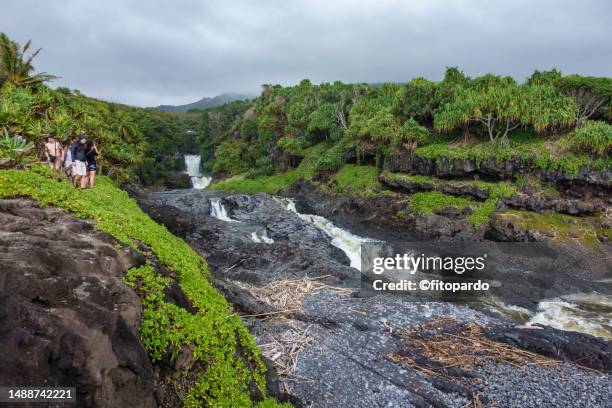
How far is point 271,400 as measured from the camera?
620 centimetres

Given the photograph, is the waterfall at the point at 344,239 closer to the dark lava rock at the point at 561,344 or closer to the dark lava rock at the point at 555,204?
the dark lava rock at the point at 561,344

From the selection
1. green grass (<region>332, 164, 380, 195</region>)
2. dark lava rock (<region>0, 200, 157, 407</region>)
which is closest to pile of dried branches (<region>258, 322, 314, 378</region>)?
dark lava rock (<region>0, 200, 157, 407</region>)

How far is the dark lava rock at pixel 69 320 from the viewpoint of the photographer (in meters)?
3.68

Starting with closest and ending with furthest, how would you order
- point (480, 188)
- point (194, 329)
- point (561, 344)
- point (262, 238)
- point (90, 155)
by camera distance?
point (194, 329) → point (561, 344) → point (90, 155) → point (262, 238) → point (480, 188)

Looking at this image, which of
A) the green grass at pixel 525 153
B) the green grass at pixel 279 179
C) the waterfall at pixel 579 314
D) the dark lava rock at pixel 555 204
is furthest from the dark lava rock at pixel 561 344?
the green grass at pixel 279 179

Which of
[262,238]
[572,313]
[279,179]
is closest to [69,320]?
[572,313]

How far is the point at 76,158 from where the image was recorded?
13.6m

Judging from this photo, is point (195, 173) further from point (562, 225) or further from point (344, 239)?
point (562, 225)

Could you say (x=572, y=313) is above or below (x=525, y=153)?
below

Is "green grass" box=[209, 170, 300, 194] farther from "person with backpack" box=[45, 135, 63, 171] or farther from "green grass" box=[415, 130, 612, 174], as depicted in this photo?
"person with backpack" box=[45, 135, 63, 171]

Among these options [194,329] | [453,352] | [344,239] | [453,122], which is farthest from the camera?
[453,122]

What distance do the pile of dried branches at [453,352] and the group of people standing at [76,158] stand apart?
13.4 meters

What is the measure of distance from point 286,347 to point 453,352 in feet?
15.3

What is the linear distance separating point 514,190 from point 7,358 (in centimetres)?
2872
